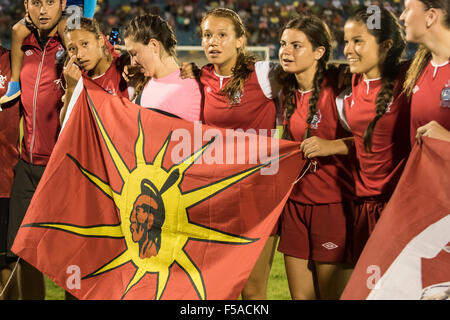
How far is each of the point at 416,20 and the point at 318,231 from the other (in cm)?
105

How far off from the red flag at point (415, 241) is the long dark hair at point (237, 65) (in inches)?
38.0

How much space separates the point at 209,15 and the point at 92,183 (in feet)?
3.50

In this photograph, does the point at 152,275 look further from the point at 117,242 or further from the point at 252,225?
the point at 252,225

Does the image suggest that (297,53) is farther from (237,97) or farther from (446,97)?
(446,97)

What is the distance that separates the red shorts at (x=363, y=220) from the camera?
2.60 meters

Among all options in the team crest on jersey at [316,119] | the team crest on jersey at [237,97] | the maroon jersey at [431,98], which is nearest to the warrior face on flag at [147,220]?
the team crest on jersey at [237,97]

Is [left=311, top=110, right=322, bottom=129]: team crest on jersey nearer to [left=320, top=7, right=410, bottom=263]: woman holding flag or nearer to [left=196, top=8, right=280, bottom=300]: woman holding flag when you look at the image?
[left=320, top=7, right=410, bottom=263]: woman holding flag

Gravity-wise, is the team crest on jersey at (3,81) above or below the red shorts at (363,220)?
above

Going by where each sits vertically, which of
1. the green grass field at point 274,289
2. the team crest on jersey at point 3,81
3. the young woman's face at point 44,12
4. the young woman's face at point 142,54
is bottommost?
the green grass field at point 274,289

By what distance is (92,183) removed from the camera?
3010 mm

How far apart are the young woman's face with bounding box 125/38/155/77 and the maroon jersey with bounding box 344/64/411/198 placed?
1096 millimetres

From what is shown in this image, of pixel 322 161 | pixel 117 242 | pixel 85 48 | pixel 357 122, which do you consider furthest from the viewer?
pixel 85 48

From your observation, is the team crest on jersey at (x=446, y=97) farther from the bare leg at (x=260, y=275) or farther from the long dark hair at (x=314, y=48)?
the bare leg at (x=260, y=275)

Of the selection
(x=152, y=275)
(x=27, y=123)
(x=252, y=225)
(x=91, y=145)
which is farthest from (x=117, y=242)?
(x=27, y=123)
